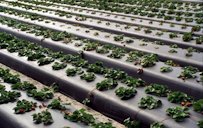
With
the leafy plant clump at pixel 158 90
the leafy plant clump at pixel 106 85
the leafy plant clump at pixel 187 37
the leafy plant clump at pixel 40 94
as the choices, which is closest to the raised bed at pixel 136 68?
the leafy plant clump at pixel 158 90

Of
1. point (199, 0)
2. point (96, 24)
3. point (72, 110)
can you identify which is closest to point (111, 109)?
point (72, 110)

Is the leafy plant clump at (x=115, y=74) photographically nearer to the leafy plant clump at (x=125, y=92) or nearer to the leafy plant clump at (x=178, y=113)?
the leafy plant clump at (x=125, y=92)

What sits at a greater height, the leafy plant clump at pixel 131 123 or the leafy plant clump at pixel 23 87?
the leafy plant clump at pixel 23 87

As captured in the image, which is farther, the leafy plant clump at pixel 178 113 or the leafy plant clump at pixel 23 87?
the leafy plant clump at pixel 23 87

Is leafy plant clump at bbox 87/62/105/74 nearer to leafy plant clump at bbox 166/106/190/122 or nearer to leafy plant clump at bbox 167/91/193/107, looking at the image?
leafy plant clump at bbox 167/91/193/107

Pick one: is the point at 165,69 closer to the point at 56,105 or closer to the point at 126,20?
the point at 56,105

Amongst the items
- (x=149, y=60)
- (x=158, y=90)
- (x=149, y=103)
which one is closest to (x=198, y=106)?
(x=149, y=103)
